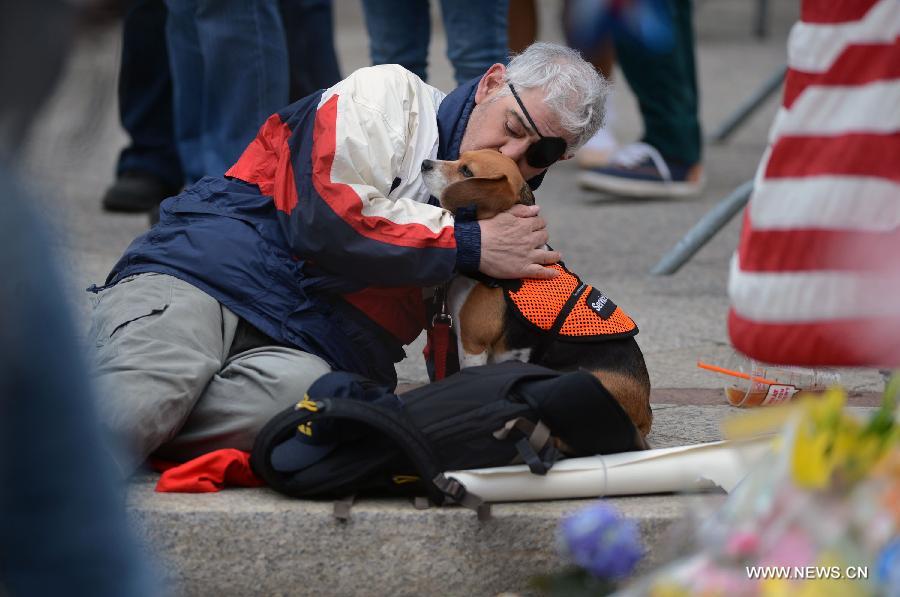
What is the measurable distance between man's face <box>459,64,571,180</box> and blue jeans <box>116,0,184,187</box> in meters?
2.46

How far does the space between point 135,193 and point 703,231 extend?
2337 mm

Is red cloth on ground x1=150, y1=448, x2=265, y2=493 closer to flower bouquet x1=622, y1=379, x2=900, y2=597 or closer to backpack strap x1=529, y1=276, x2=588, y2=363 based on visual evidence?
Result: backpack strap x1=529, y1=276, x2=588, y2=363

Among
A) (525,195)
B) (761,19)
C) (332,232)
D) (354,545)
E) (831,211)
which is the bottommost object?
(761,19)

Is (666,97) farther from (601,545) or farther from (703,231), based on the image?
(601,545)

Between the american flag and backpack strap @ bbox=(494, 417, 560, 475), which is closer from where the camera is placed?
the american flag

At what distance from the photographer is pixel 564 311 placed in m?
3.07

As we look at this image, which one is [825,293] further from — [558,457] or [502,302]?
[502,302]

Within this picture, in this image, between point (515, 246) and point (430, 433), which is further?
point (515, 246)

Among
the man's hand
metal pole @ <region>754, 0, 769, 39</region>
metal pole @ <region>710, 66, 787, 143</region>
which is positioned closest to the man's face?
the man's hand

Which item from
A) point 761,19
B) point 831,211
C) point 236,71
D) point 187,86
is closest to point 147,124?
point 187,86

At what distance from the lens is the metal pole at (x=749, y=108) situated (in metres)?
6.48

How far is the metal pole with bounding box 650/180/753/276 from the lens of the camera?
4.48 metres

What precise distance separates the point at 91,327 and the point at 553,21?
780 centimetres

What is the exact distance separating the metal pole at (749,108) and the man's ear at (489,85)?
3.43 m
